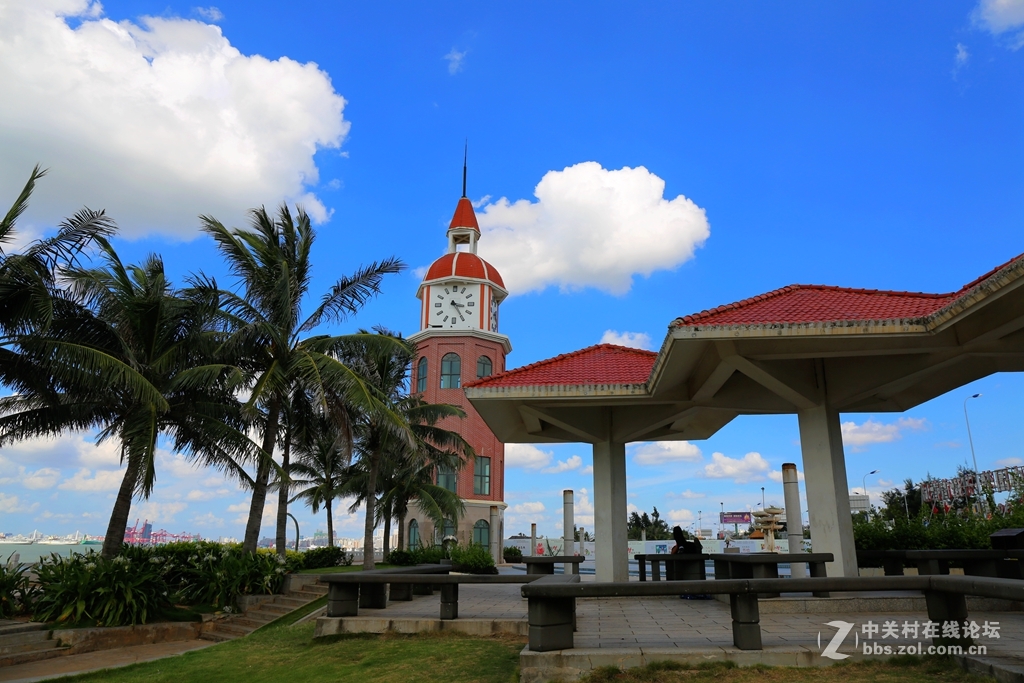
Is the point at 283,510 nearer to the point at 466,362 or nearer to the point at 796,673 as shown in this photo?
the point at 466,362

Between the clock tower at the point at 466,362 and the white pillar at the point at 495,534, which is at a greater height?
the clock tower at the point at 466,362

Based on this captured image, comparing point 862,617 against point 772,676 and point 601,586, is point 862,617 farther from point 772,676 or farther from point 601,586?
point 601,586

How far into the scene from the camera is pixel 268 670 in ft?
28.3

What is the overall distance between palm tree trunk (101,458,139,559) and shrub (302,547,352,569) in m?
9.48

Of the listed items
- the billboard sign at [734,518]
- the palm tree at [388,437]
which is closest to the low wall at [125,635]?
the palm tree at [388,437]

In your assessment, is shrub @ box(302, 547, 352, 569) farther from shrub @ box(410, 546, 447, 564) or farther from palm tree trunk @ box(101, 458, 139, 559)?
palm tree trunk @ box(101, 458, 139, 559)

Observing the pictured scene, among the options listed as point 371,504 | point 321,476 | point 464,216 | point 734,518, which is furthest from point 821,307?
point 734,518

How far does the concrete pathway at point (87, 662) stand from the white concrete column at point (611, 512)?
8344mm

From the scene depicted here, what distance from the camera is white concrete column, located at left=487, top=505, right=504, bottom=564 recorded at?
36906 mm

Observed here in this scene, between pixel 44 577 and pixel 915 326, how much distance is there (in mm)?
16833

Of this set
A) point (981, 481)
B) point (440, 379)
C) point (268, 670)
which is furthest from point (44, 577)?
point (981, 481)

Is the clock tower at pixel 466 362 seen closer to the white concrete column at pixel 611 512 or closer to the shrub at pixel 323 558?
the shrub at pixel 323 558

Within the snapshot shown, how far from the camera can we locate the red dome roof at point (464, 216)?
42.0 meters

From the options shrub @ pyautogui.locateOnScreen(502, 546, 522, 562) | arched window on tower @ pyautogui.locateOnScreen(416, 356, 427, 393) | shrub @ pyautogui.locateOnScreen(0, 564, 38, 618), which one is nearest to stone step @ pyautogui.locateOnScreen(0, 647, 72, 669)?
shrub @ pyautogui.locateOnScreen(0, 564, 38, 618)
